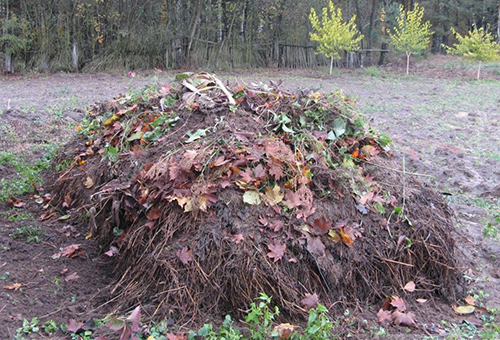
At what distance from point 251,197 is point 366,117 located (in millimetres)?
6640

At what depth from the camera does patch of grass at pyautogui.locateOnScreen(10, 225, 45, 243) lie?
447 centimetres

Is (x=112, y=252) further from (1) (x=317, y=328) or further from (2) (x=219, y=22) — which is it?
(2) (x=219, y=22)

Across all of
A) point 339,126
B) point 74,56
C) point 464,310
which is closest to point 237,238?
point 339,126

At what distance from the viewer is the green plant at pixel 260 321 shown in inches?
123

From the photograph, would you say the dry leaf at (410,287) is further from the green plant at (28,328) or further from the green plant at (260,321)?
the green plant at (28,328)

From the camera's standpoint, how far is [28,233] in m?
4.54

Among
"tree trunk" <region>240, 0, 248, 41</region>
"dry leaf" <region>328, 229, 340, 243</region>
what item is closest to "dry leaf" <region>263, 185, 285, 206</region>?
"dry leaf" <region>328, 229, 340, 243</region>

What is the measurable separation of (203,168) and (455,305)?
2076 millimetres

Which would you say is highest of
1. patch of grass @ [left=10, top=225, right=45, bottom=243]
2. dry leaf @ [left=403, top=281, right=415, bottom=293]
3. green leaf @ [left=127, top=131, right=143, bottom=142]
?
green leaf @ [left=127, top=131, right=143, bottom=142]

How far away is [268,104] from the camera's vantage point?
455 centimetres

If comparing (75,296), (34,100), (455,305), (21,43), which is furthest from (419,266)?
(21,43)

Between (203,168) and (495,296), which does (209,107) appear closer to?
(203,168)

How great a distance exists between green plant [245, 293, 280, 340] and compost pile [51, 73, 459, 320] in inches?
5.9

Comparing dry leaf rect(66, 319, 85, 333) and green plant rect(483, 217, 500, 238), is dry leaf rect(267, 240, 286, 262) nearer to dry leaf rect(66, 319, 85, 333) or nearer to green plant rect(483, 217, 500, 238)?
dry leaf rect(66, 319, 85, 333)
